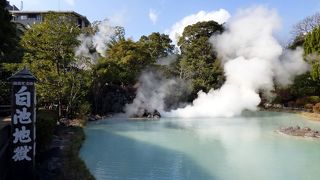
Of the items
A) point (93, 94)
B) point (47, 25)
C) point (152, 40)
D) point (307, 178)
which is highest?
point (152, 40)

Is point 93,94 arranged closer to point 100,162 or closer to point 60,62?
point 60,62

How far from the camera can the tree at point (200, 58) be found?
37.4 metres

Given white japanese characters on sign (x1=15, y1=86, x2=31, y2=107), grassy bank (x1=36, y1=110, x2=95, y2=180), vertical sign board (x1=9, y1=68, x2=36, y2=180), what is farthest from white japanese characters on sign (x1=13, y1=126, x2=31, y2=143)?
grassy bank (x1=36, y1=110, x2=95, y2=180)

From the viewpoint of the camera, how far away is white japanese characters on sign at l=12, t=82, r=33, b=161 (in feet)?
26.7

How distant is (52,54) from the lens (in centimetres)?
2178

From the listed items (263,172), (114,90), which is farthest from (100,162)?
(114,90)

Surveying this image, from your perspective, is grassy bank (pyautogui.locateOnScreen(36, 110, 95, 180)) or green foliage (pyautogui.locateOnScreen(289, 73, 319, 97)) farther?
green foliage (pyautogui.locateOnScreen(289, 73, 319, 97))

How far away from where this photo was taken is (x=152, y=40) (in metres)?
44.8

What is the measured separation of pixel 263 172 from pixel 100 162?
4.91 m

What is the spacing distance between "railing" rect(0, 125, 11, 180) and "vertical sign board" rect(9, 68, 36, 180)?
20 centimetres

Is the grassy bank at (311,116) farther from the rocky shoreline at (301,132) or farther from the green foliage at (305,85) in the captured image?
the rocky shoreline at (301,132)

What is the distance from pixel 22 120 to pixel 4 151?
74cm

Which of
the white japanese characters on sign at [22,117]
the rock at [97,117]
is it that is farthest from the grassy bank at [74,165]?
the rock at [97,117]

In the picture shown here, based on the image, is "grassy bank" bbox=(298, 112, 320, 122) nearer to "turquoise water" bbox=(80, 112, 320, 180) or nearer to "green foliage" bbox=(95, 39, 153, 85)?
"turquoise water" bbox=(80, 112, 320, 180)
